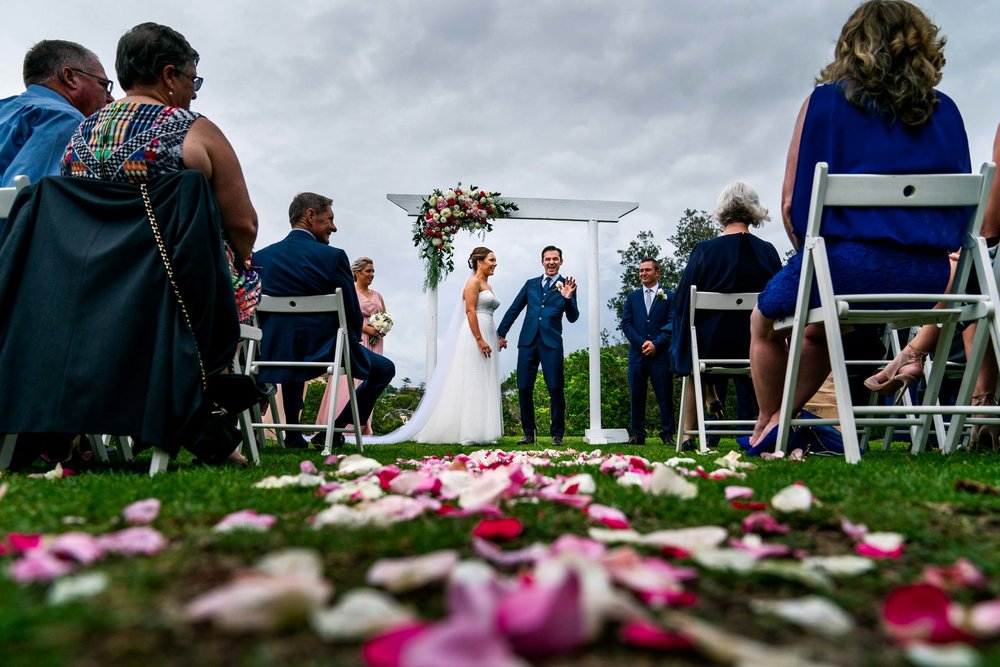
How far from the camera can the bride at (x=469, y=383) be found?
8.96 metres

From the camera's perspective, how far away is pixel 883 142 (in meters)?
3.11

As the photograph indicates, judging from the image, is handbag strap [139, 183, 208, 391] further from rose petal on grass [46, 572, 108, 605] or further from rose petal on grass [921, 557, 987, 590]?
rose petal on grass [921, 557, 987, 590]

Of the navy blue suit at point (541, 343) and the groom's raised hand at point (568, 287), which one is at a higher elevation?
the groom's raised hand at point (568, 287)

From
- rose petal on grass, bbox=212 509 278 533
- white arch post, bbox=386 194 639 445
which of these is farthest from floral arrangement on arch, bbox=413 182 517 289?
rose petal on grass, bbox=212 509 278 533

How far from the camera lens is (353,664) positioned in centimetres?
59

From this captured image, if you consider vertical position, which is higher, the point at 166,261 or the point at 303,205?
the point at 303,205

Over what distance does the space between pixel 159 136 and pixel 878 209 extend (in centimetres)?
306

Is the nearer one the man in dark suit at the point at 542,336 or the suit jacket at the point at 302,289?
the suit jacket at the point at 302,289

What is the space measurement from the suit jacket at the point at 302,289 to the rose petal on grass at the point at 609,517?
441 cm

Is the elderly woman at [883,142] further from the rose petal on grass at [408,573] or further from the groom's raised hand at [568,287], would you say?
the groom's raised hand at [568,287]

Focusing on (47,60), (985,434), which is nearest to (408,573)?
(985,434)

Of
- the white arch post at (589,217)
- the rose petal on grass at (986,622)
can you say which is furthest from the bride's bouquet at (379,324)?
the rose petal on grass at (986,622)

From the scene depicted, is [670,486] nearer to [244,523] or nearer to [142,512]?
[244,523]

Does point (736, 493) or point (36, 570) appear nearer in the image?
point (36, 570)
